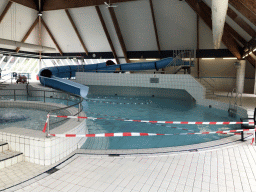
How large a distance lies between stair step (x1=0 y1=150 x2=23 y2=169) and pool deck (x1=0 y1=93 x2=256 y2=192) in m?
0.11

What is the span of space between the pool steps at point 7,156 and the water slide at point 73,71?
24.0 feet

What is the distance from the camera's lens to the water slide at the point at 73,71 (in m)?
11.4

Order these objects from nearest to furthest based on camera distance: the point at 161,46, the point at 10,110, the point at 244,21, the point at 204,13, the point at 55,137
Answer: the point at 55,137
the point at 10,110
the point at 244,21
the point at 204,13
the point at 161,46

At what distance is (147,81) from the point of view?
14008 mm

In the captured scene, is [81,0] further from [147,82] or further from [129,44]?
[147,82]

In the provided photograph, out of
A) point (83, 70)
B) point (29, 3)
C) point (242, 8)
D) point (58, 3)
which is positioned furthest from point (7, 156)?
point (29, 3)

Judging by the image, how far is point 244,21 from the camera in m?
9.62

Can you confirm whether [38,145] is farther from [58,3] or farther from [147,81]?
[58,3]

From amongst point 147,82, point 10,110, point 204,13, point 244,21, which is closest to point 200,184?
point 10,110

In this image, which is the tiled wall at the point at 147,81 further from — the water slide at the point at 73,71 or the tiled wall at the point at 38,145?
the tiled wall at the point at 38,145

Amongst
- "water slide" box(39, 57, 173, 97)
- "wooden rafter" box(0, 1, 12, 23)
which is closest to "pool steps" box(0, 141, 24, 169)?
"water slide" box(39, 57, 173, 97)

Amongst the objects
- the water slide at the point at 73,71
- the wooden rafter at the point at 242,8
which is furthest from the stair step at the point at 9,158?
the wooden rafter at the point at 242,8

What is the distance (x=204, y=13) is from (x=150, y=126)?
31.2 ft

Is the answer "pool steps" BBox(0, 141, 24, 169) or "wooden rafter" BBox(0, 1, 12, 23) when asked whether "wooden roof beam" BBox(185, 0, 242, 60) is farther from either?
"wooden rafter" BBox(0, 1, 12, 23)
